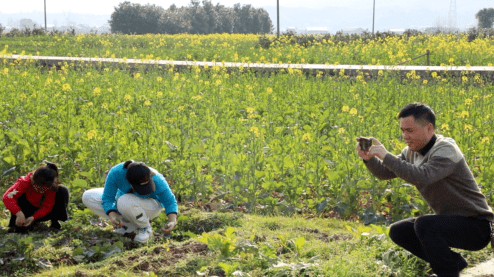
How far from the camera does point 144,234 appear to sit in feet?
14.4

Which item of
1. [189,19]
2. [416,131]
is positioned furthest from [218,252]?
[189,19]

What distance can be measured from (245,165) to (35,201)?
81.2 inches

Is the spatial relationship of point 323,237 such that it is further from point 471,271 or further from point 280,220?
point 471,271

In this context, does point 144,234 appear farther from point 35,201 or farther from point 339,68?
point 339,68

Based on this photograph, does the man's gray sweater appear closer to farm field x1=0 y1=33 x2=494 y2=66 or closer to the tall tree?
farm field x1=0 y1=33 x2=494 y2=66

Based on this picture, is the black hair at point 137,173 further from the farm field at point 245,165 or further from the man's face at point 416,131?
the man's face at point 416,131

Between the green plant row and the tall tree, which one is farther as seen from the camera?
the tall tree

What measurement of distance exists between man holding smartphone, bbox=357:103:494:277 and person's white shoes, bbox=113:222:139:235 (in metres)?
2.17

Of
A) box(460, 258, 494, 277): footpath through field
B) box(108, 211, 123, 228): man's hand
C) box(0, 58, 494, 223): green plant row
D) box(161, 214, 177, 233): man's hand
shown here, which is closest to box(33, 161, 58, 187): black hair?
box(108, 211, 123, 228): man's hand

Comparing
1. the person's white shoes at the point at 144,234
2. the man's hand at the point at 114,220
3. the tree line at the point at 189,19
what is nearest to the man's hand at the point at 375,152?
the person's white shoes at the point at 144,234

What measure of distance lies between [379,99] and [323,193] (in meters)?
4.67

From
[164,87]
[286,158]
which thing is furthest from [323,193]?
[164,87]

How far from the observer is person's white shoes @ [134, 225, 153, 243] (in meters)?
4.32

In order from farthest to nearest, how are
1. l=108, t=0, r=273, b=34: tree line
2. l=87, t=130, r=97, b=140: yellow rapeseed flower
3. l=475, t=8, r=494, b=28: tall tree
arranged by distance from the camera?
l=475, t=8, r=494, b=28: tall tree
l=108, t=0, r=273, b=34: tree line
l=87, t=130, r=97, b=140: yellow rapeseed flower
